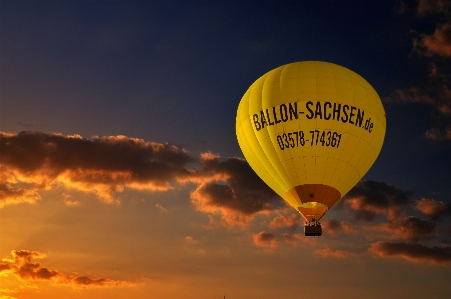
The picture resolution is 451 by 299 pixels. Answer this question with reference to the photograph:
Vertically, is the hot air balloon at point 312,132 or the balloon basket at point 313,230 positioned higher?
the hot air balloon at point 312,132

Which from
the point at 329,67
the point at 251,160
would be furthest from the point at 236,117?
the point at 329,67

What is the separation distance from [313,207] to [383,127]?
365 inches

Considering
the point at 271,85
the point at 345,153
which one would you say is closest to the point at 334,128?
the point at 345,153

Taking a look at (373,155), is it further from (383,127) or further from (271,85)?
(271,85)

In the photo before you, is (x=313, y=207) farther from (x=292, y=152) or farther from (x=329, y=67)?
(x=329, y=67)

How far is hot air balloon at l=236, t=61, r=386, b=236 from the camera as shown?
6003 cm

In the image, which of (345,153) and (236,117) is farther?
(236,117)

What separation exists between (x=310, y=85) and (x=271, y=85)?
3.26 meters

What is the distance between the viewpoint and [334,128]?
59.9 meters

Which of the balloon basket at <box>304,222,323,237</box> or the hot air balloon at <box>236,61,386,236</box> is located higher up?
the hot air balloon at <box>236,61,386,236</box>

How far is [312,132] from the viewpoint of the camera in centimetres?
5972

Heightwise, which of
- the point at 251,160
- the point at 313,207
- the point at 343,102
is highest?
the point at 343,102

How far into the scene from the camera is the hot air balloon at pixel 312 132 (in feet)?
197

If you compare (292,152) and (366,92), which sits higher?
(366,92)
